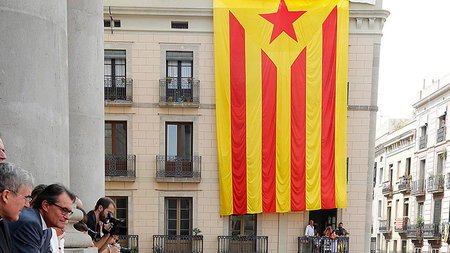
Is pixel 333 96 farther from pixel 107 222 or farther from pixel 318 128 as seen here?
pixel 107 222

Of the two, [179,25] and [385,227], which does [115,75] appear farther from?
[385,227]

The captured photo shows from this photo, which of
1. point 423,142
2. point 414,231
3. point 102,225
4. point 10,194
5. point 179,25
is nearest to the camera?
point 10,194

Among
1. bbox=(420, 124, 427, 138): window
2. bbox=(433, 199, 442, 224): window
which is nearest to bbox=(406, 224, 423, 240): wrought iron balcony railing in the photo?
bbox=(433, 199, 442, 224): window

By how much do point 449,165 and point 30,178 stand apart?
41.7 m

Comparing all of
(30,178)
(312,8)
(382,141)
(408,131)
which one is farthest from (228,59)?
(382,141)

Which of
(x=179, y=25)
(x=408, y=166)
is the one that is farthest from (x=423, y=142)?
(x=179, y=25)

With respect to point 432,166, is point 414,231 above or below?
below

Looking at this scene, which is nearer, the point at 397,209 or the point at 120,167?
the point at 120,167

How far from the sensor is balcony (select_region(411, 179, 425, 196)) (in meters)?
45.6

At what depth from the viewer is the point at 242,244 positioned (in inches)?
1017

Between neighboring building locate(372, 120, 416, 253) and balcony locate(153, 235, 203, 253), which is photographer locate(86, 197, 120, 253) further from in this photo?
neighboring building locate(372, 120, 416, 253)

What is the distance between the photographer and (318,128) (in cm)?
2523

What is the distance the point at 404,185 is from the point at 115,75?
30.9m

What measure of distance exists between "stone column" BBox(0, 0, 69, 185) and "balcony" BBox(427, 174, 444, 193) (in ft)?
133
